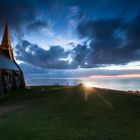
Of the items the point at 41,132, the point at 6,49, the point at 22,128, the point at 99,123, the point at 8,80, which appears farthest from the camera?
the point at 6,49

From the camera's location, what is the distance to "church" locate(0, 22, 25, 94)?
32.4 meters

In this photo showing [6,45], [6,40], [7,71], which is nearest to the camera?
[7,71]

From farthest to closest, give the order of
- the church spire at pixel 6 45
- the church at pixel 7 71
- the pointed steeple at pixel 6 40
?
the pointed steeple at pixel 6 40, the church spire at pixel 6 45, the church at pixel 7 71

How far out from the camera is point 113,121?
10523 millimetres

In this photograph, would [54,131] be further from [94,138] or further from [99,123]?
[99,123]

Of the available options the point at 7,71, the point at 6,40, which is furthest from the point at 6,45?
the point at 7,71

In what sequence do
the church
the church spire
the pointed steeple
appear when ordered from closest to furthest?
the church → the church spire → the pointed steeple

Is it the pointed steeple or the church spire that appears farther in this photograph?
the pointed steeple

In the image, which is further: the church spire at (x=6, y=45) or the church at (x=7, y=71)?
the church spire at (x=6, y=45)

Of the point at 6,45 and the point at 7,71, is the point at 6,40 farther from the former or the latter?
the point at 7,71

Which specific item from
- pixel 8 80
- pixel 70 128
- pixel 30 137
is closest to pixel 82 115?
pixel 70 128

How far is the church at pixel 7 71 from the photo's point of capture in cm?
3242

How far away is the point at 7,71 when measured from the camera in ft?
112

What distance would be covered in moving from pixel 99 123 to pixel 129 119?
2157mm
